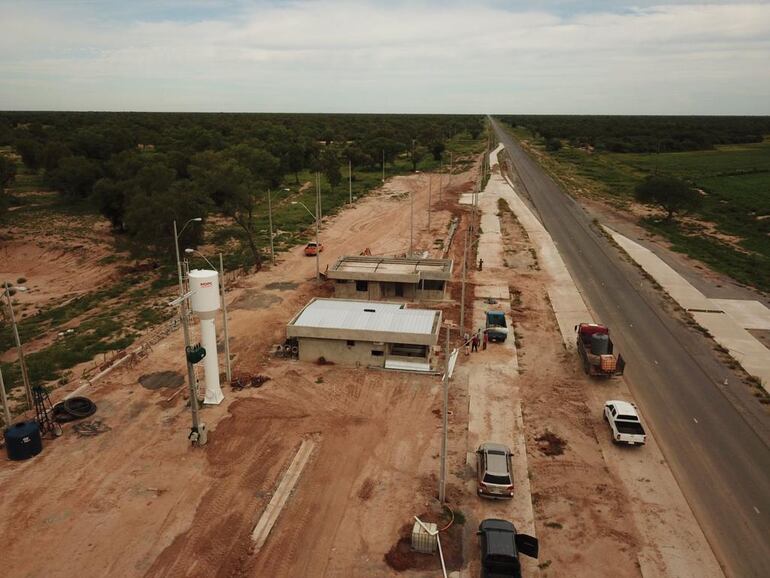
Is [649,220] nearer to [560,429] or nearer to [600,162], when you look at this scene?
[560,429]

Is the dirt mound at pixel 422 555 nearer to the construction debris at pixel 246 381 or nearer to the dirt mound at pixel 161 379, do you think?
the construction debris at pixel 246 381

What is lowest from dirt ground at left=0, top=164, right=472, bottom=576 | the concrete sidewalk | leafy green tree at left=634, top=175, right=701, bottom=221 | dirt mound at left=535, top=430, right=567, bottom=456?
dirt ground at left=0, top=164, right=472, bottom=576

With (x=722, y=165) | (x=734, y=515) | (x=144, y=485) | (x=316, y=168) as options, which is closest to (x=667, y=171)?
(x=722, y=165)

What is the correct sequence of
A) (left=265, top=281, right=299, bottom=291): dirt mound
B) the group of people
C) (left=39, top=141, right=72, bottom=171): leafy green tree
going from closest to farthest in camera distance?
1. the group of people
2. (left=265, top=281, right=299, bottom=291): dirt mound
3. (left=39, top=141, right=72, bottom=171): leafy green tree

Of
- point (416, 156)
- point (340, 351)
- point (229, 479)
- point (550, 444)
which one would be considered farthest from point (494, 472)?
point (416, 156)

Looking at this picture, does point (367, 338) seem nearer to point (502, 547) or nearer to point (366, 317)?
point (366, 317)

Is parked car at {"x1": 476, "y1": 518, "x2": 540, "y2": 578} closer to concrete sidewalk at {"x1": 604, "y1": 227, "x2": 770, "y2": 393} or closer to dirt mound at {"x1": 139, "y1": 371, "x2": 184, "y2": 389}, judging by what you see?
dirt mound at {"x1": 139, "y1": 371, "x2": 184, "y2": 389}

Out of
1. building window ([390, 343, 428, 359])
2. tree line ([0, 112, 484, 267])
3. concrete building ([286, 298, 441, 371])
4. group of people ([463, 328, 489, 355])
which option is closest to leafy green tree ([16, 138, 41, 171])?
tree line ([0, 112, 484, 267])

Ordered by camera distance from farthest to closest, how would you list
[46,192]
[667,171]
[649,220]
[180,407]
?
[667,171], [46,192], [649,220], [180,407]
